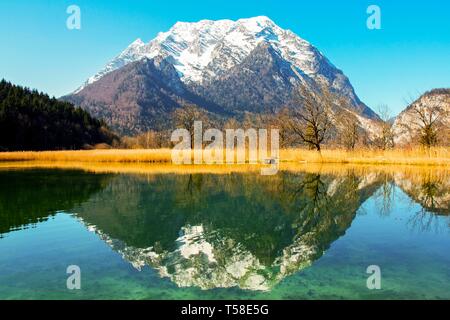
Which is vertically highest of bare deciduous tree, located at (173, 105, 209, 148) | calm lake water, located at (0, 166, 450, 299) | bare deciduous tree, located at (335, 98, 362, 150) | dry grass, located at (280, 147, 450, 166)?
bare deciduous tree, located at (173, 105, 209, 148)

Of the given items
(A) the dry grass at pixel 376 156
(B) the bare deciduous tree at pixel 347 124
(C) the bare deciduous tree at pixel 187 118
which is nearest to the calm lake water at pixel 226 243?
(A) the dry grass at pixel 376 156

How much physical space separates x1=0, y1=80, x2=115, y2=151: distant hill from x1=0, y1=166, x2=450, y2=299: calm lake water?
2449 inches

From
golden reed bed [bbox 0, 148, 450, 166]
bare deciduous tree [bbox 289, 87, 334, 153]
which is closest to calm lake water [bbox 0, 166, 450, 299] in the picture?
golden reed bed [bbox 0, 148, 450, 166]

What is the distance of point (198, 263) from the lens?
782 centimetres

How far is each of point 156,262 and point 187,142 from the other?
181ft

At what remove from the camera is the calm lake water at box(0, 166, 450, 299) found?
21.2 feet

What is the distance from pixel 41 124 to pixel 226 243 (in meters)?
80.6

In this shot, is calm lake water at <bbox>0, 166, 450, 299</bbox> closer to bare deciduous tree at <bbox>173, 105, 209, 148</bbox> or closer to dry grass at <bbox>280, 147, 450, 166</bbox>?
dry grass at <bbox>280, 147, 450, 166</bbox>

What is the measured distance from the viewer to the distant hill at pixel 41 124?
72625 millimetres

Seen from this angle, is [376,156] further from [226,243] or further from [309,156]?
[226,243]

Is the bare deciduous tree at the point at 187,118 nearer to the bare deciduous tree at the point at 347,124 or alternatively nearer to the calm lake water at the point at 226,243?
→ the bare deciduous tree at the point at 347,124

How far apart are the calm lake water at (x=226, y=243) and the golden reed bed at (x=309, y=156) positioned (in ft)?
53.8

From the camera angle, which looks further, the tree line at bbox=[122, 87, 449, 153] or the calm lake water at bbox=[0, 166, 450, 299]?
the tree line at bbox=[122, 87, 449, 153]
